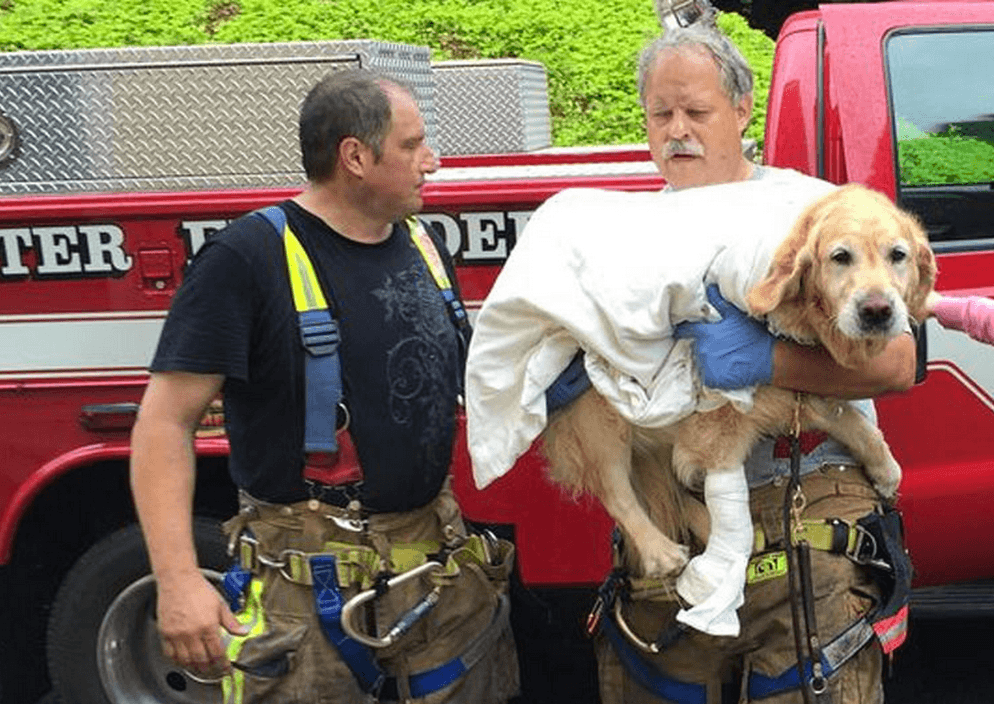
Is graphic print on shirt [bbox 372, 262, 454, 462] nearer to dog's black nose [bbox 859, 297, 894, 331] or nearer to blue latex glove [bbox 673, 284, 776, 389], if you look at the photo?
blue latex glove [bbox 673, 284, 776, 389]

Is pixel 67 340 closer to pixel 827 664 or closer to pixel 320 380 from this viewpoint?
pixel 320 380

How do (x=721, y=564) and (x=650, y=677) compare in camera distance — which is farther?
A: (x=650, y=677)

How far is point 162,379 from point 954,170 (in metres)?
2.31

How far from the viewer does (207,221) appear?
4027 millimetres

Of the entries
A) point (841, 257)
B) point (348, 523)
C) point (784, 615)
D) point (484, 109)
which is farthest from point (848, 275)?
point (484, 109)

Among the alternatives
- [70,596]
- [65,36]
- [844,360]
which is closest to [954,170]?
[844,360]

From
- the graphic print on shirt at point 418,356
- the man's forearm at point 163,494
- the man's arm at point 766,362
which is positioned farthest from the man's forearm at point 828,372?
the man's forearm at point 163,494

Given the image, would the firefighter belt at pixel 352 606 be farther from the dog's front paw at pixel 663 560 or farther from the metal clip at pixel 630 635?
the dog's front paw at pixel 663 560

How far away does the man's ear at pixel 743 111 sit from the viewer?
2.68 meters

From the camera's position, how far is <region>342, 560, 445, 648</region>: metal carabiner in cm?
285

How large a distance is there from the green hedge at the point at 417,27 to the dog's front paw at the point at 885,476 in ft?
16.1

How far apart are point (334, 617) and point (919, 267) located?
1.23 m

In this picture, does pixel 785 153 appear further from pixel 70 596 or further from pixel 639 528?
Result: pixel 70 596

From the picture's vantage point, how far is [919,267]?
8.11 ft
